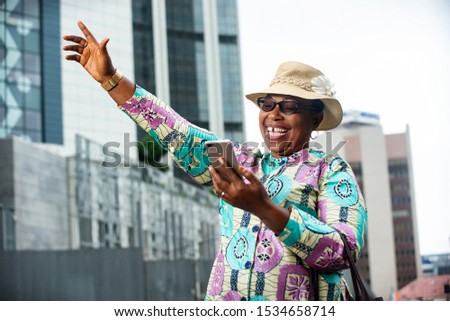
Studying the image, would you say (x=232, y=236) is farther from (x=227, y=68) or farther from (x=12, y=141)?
(x=227, y=68)

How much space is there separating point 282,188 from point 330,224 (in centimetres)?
25

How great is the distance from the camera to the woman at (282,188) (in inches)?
100

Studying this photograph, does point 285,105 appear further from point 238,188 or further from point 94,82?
point 94,82

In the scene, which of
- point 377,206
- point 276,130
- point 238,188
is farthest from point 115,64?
point 238,188

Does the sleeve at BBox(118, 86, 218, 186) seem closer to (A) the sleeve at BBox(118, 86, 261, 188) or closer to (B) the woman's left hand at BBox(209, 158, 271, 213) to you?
(A) the sleeve at BBox(118, 86, 261, 188)

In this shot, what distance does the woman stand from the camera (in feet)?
8.36

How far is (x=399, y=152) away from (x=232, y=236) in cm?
11662

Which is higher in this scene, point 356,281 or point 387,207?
point 387,207

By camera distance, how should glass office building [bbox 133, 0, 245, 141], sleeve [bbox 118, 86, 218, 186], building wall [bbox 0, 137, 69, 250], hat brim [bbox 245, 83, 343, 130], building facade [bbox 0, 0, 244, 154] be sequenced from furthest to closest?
1. glass office building [bbox 133, 0, 245, 141]
2. building facade [bbox 0, 0, 244, 154]
3. building wall [bbox 0, 137, 69, 250]
4. sleeve [bbox 118, 86, 218, 186]
5. hat brim [bbox 245, 83, 343, 130]

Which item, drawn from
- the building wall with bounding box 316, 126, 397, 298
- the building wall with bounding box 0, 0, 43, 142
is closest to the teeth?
the building wall with bounding box 0, 0, 43, 142

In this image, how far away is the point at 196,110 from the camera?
90.1 meters

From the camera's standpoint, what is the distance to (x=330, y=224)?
8.60ft

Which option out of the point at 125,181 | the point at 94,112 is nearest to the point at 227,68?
the point at 94,112

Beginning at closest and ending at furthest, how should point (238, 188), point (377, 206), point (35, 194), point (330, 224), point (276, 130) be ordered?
point (238, 188)
point (330, 224)
point (276, 130)
point (35, 194)
point (377, 206)
